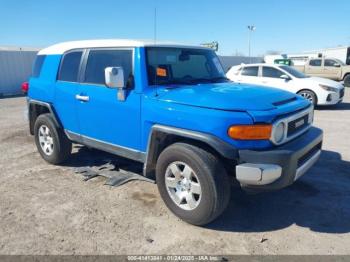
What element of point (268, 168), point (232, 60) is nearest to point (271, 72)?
point (268, 168)

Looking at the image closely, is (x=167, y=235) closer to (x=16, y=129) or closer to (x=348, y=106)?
(x=16, y=129)

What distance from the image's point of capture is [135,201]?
174 inches

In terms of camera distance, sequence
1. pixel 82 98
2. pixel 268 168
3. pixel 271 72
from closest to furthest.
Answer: pixel 268 168
pixel 82 98
pixel 271 72

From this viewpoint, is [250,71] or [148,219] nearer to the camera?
[148,219]

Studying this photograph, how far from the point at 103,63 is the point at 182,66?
1.12 meters

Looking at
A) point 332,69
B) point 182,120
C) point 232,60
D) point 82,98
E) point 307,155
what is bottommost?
point 307,155

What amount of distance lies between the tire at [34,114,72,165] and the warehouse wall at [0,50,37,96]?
13.6 meters

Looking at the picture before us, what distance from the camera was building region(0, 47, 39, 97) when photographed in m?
18.1

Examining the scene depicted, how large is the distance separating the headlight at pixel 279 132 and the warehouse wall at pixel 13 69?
57.3 feet

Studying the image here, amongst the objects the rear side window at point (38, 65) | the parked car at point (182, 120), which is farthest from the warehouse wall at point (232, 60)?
the parked car at point (182, 120)

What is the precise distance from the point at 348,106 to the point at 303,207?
9.76 m

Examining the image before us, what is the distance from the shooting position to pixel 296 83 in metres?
11.6

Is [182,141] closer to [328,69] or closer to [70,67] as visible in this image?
[70,67]

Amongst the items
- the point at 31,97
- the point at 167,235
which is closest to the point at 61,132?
the point at 31,97
